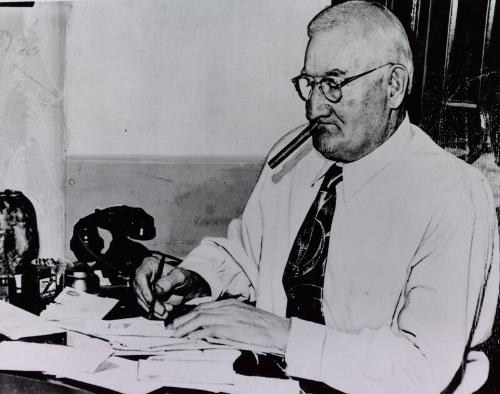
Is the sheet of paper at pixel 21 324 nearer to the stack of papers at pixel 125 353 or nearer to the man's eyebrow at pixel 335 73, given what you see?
the stack of papers at pixel 125 353

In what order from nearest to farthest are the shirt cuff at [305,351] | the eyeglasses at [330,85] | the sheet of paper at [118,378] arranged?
the sheet of paper at [118,378], the shirt cuff at [305,351], the eyeglasses at [330,85]

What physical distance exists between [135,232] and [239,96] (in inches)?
21.9

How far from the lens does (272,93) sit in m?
1.76

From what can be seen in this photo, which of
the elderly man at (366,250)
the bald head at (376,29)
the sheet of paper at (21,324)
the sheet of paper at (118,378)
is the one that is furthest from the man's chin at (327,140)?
the sheet of paper at (21,324)

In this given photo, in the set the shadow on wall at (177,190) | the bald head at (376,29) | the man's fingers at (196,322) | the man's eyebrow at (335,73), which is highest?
the bald head at (376,29)

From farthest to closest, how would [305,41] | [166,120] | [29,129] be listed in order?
[29,129]
[166,120]
[305,41]

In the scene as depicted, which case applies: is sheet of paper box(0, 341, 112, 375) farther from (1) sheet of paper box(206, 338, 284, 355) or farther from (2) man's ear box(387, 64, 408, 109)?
(2) man's ear box(387, 64, 408, 109)

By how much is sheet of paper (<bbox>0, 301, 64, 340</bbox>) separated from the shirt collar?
3.01 ft

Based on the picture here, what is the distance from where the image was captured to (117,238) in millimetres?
1899

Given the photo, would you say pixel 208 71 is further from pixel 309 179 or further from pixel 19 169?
pixel 19 169

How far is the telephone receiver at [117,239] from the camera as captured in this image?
1.87 metres

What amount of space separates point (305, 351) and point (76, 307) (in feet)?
2.40

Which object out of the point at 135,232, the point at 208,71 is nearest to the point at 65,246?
the point at 135,232

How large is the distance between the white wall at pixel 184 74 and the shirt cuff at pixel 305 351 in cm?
59
